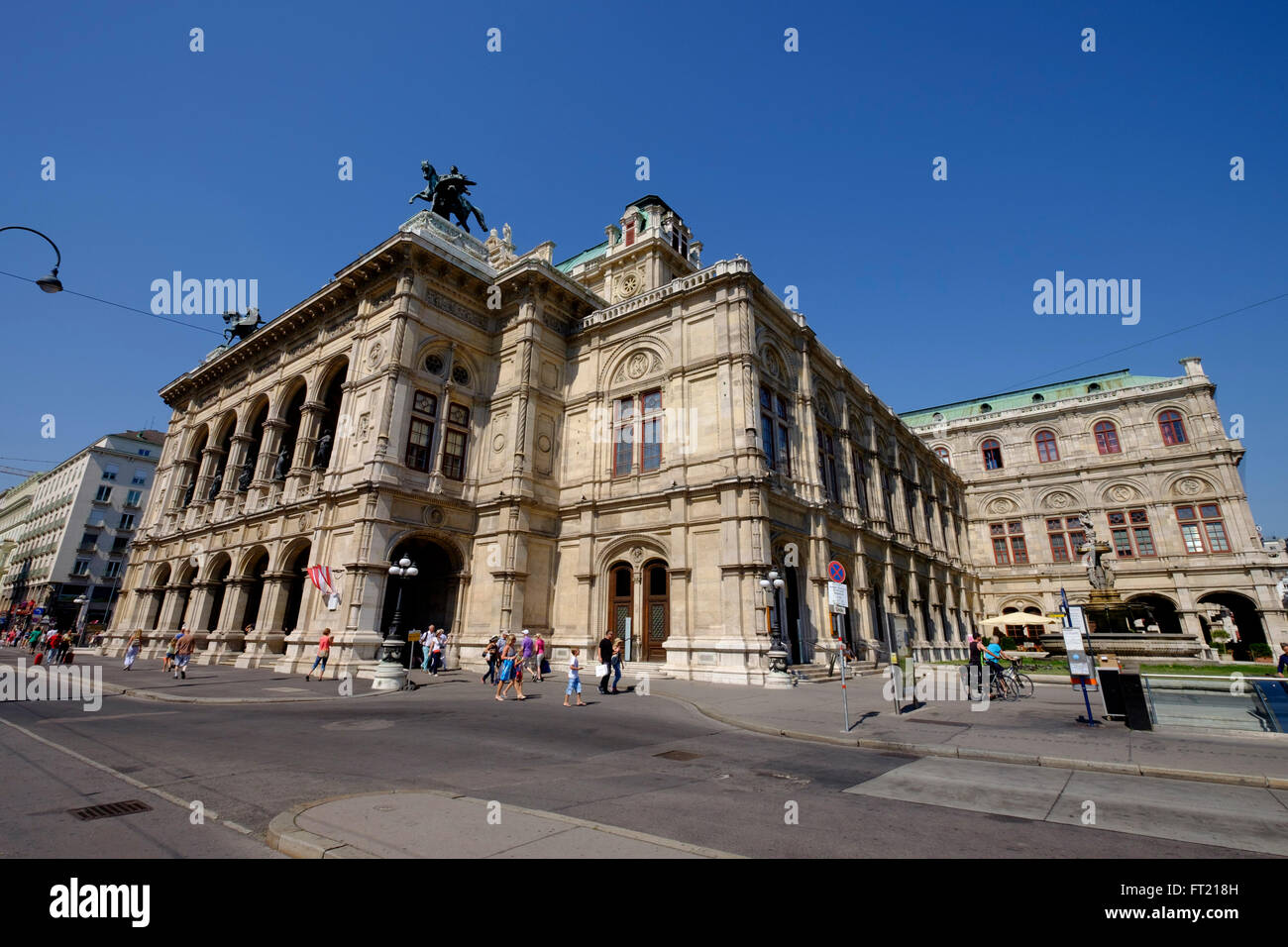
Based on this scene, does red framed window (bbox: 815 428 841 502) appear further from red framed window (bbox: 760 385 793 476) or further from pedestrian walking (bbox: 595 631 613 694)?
pedestrian walking (bbox: 595 631 613 694)

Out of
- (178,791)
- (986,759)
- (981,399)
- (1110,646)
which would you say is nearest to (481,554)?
(178,791)

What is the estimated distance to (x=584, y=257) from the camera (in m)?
40.4

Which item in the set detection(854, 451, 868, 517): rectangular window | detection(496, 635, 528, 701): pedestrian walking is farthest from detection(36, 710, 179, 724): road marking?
detection(854, 451, 868, 517): rectangular window

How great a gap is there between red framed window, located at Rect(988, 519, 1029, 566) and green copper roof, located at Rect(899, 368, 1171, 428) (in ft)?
34.8

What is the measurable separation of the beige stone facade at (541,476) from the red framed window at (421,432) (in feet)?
0.32

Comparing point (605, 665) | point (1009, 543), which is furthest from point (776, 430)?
point (1009, 543)

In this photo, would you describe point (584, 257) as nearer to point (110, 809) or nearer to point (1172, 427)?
point (110, 809)

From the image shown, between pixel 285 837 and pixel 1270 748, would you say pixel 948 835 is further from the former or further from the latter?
pixel 1270 748

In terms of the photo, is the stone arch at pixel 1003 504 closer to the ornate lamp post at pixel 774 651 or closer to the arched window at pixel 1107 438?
the arched window at pixel 1107 438

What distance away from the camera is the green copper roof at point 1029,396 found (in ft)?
156

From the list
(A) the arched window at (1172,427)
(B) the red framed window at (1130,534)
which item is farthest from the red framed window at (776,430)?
(A) the arched window at (1172,427)

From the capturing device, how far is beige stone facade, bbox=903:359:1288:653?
128 ft

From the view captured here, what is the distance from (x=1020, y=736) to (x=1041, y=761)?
2.10m
